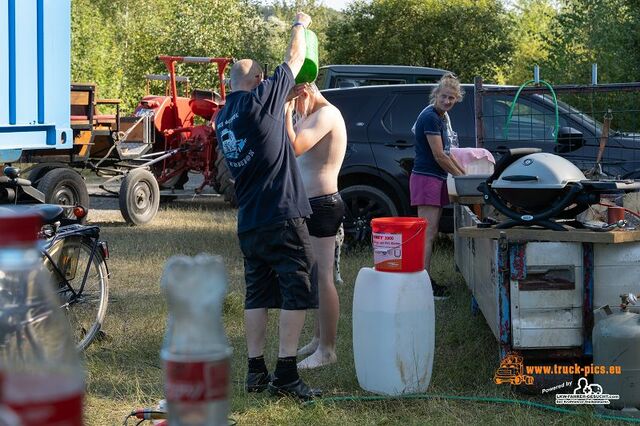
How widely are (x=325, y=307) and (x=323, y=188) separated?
27.5 inches

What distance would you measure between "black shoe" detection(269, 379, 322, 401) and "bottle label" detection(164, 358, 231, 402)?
374cm

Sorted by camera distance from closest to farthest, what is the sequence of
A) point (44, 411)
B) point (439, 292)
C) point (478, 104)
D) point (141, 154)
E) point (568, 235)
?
1. point (44, 411)
2. point (568, 235)
3. point (439, 292)
4. point (478, 104)
5. point (141, 154)

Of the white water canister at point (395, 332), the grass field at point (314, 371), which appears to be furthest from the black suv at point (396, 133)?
the white water canister at point (395, 332)

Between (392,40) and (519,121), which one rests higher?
(392,40)

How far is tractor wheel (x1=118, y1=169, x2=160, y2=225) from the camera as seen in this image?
12492 millimetres

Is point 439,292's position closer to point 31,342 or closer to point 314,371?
point 314,371

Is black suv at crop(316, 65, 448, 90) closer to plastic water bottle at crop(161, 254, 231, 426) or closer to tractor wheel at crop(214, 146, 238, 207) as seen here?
tractor wheel at crop(214, 146, 238, 207)

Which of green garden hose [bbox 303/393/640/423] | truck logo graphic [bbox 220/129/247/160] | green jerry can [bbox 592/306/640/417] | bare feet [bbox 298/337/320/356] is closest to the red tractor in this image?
bare feet [bbox 298/337/320/356]

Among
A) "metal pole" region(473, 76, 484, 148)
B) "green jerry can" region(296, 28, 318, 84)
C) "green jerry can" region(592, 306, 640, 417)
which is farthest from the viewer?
"metal pole" region(473, 76, 484, 148)

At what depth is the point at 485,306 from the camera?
17.9 ft

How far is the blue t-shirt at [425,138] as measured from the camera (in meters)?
7.41

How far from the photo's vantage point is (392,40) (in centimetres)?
2736

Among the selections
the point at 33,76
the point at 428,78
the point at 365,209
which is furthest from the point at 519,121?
the point at 428,78

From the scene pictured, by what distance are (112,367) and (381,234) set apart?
70.8 inches
